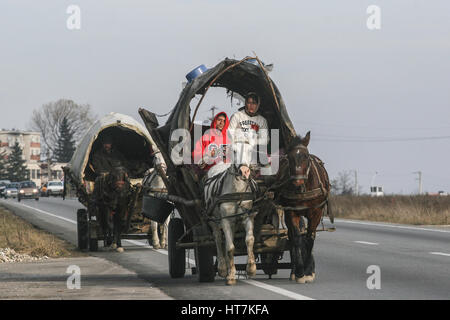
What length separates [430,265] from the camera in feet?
55.5

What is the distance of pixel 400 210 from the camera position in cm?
3847

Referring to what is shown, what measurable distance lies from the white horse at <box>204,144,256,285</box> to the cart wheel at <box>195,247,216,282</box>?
64 centimetres

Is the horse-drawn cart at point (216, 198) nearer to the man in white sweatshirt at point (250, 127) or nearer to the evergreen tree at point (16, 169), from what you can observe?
the man in white sweatshirt at point (250, 127)

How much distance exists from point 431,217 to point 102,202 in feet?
55.6

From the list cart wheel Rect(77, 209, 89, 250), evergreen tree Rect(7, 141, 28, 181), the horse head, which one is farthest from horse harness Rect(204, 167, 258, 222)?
evergreen tree Rect(7, 141, 28, 181)

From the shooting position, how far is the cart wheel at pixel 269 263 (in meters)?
14.0

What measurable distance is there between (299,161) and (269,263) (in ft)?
6.08

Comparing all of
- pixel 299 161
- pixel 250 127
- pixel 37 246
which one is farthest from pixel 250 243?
pixel 37 246

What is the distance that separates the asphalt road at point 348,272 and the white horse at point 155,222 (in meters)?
0.34

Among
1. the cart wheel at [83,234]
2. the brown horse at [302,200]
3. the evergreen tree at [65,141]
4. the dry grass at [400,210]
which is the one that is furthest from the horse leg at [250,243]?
the evergreen tree at [65,141]

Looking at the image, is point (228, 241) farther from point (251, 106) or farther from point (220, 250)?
point (251, 106)

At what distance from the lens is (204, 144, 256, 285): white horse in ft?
42.3
